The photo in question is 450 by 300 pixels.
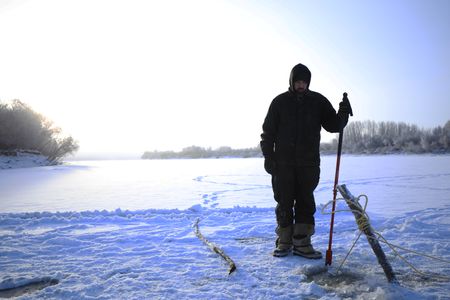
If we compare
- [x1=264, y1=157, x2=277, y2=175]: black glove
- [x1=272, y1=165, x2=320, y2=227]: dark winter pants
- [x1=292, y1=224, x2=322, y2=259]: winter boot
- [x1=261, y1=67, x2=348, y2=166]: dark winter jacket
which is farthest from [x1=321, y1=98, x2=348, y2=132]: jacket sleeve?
[x1=292, y1=224, x2=322, y2=259]: winter boot

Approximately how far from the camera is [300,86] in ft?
10.7

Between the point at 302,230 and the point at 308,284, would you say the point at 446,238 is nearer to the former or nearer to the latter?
the point at 302,230

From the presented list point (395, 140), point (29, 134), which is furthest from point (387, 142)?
point (29, 134)

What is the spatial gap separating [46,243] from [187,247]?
1.88 metres

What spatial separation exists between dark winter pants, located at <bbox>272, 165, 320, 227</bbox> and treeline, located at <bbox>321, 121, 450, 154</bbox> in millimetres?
50554

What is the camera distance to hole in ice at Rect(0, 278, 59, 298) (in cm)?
239

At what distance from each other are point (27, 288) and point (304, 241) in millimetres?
2692

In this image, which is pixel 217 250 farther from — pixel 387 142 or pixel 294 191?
pixel 387 142

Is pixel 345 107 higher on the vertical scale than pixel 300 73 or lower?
lower

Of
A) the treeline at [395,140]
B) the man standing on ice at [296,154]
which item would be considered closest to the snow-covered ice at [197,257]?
the man standing on ice at [296,154]

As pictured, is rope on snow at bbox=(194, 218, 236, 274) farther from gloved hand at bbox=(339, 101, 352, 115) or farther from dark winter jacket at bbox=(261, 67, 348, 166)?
gloved hand at bbox=(339, 101, 352, 115)

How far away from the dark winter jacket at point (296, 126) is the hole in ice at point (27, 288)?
247 centimetres

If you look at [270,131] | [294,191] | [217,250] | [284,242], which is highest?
[270,131]

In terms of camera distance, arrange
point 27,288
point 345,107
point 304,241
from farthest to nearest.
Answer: point 304,241 → point 345,107 → point 27,288
